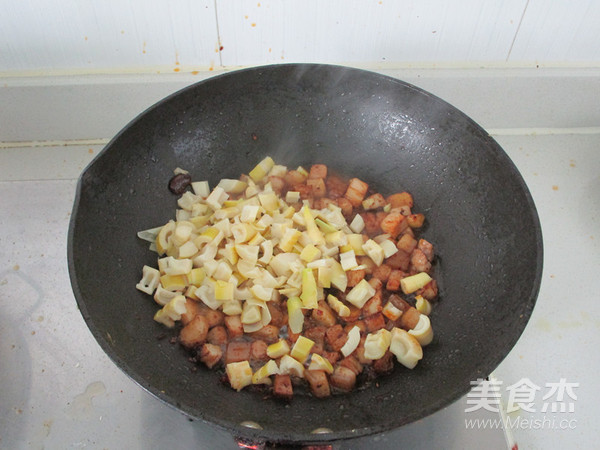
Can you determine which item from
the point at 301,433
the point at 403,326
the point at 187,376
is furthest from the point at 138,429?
the point at 403,326

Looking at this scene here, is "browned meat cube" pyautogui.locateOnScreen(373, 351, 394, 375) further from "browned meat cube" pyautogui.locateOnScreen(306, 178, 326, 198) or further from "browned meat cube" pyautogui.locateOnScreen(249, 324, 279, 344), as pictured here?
"browned meat cube" pyautogui.locateOnScreen(306, 178, 326, 198)

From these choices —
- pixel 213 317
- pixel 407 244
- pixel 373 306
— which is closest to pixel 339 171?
pixel 407 244

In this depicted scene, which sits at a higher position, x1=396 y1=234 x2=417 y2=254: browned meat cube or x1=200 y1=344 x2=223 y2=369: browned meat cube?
x1=396 y1=234 x2=417 y2=254: browned meat cube

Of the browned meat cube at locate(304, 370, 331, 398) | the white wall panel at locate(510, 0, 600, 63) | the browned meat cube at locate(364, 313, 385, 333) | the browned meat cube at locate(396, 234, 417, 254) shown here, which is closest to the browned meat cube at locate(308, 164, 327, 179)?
the browned meat cube at locate(396, 234, 417, 254)

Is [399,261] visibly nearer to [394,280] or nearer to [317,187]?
[394,280]

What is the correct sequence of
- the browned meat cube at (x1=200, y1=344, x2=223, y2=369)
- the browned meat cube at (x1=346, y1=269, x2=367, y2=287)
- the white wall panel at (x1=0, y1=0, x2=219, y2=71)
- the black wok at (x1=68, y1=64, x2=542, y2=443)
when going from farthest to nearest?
the white wall panel at (x1=0, y1=0, x2=219, y2=71)
the browned meat cube at (x1=346, y1=269, x2=367, y2=287)
the browned meat cube at (x1=200, y1=344, x2=223, y2=369)
the black wok at (x1=68, y1=64, x2=542, y2=443)

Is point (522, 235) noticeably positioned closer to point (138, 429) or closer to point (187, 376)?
point (187, 376)
